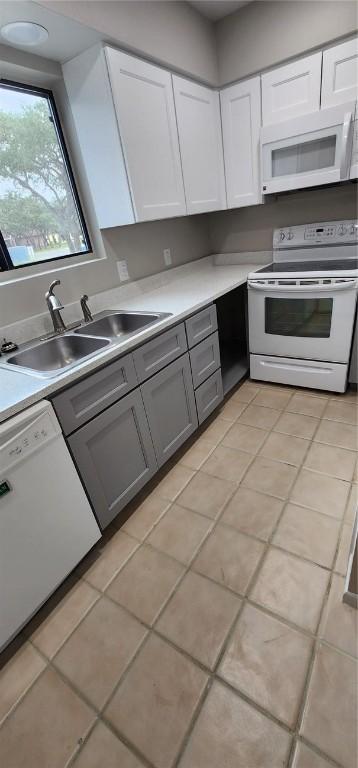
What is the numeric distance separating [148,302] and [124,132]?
0.90 metres

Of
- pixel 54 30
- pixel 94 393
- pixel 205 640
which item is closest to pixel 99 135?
pixel 54 30

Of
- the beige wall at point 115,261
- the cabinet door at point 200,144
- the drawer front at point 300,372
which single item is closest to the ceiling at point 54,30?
the cabinet door at point 200,144

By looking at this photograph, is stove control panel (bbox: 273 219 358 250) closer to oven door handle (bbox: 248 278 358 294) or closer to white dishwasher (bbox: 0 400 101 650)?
oven door handle (bbox: 248 278 358 294)

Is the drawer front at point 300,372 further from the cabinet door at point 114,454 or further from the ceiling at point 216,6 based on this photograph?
the ceiling at point 216,6

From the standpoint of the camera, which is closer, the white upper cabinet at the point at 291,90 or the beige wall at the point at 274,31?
the beige wall at the point at 274,31

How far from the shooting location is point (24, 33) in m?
1.43

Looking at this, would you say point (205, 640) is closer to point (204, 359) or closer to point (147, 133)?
point (204, 359)

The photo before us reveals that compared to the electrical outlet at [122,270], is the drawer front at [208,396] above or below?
below

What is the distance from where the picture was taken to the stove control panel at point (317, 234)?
2.37 meters

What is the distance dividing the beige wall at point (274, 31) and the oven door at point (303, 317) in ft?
4.54

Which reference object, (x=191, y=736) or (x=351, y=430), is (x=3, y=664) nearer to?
(x=191, y=736)

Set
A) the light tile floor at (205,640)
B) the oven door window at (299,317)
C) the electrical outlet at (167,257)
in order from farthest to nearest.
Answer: the electrical outlet at (167,257)
the oven door window at (299,317)
the light tile floor at (205,640)

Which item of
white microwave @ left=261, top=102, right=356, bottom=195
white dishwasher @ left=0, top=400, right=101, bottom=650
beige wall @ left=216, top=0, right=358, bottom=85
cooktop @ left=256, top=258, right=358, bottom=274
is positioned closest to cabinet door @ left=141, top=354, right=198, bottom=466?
white dishwasher @ left=0, top=400, right=101, bottom=650

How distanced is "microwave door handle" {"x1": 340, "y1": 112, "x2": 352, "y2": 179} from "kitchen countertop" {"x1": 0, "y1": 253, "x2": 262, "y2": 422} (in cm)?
86
